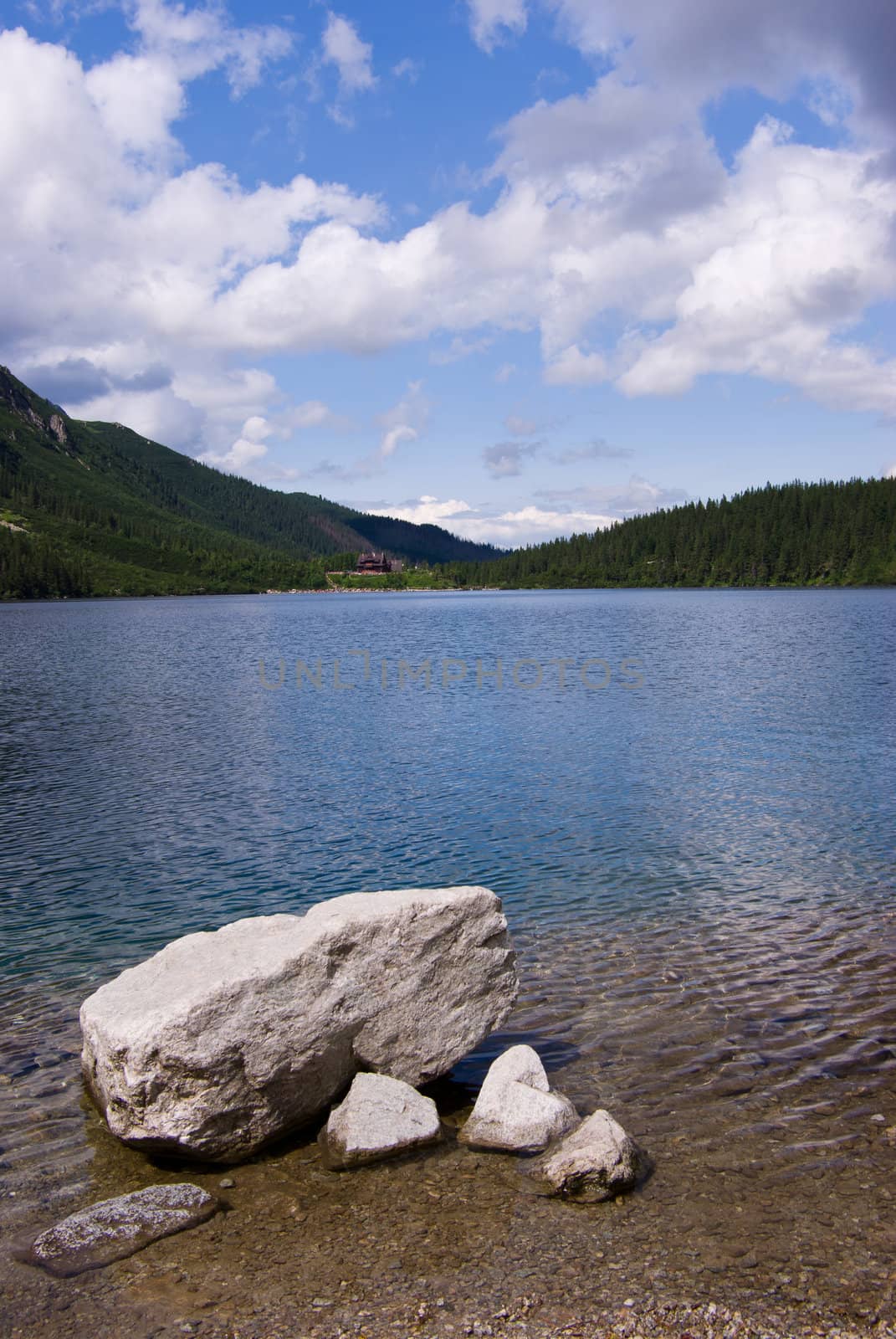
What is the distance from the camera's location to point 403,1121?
10.7m

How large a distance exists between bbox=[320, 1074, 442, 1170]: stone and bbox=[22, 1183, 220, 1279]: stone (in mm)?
1535

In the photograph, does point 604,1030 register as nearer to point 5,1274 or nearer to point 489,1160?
point 489,1160

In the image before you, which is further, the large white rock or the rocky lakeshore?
the large white rock

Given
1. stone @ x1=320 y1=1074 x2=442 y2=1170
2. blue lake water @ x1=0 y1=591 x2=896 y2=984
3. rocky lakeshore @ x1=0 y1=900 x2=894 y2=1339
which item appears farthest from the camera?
blue lake water @ x1=0 y1=591 x2=896 y2=984

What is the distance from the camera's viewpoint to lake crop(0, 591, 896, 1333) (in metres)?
10.1

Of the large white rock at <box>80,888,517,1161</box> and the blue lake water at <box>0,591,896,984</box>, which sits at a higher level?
the large white rock at <box>80,888,517,1161</box>

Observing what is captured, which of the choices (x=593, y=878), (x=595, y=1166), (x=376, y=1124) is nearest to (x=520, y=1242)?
(x=595, y=1166)

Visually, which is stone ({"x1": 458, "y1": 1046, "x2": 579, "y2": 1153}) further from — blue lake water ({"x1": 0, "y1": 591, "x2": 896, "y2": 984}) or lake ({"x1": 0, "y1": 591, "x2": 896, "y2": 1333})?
blue lake water ({"x1": 0, "y1": 591, "x2": 896, "y2": 984})

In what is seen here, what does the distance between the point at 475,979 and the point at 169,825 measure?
52.4ft

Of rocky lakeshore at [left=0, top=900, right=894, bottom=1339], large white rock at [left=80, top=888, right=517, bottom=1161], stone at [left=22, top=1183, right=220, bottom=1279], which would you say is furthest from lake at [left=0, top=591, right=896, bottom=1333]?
large white rock at [left=80, top=888, right=517, bottom=1161]

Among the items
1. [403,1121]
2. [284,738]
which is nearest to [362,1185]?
[403,1121]

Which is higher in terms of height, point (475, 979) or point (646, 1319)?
point (475, 979)

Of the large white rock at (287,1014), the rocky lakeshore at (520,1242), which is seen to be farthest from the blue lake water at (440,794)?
the rocky lakeshore at (520,1242)

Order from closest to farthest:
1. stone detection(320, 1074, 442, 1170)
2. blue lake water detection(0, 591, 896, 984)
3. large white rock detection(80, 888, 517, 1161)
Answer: large white rock detection(80, 888, 517, 1161) → stone detection(320, 1074, 442, 1170) → blue lake water detection(0, 591, 896, 984)
